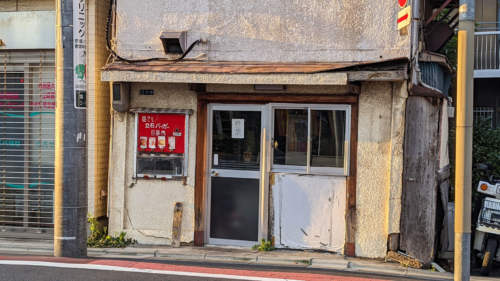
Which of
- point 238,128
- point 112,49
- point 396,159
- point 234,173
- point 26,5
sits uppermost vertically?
point 26,5

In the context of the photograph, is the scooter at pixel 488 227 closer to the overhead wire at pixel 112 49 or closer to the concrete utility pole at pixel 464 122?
the concrete utility pole at pixel 464 122

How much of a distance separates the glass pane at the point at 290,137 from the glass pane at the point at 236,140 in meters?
0.30

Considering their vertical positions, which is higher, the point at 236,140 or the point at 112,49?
the point at 112,49

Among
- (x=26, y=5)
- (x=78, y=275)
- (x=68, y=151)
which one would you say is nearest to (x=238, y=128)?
(x=68, y=151)

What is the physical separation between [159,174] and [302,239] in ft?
8.27

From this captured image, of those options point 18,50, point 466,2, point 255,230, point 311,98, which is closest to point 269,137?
point 311,98

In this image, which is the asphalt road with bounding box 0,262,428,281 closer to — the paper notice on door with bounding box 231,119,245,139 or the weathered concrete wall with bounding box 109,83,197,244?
the weathered concrete wall with bounding box 109,83,197,244

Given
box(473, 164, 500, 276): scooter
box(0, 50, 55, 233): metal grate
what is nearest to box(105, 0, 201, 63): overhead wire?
box(0, 50, 55, 233): metal grate

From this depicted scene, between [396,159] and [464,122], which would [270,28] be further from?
[464,122]

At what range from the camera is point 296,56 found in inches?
351

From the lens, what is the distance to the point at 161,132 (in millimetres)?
9406

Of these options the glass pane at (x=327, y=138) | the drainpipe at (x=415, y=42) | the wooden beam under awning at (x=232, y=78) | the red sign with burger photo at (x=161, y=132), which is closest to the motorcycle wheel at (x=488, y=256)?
the glass pane at (x=327, y=138)

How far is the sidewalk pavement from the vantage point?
8.09 m

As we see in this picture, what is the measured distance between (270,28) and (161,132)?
94.5 inches
